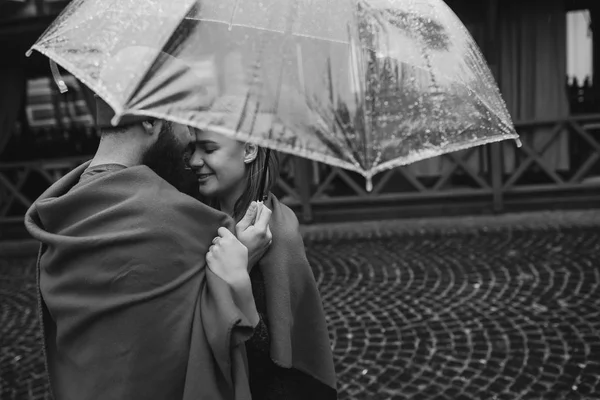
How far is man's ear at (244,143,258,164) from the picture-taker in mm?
1708

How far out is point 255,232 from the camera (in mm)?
1541

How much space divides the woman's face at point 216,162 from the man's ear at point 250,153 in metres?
0.02

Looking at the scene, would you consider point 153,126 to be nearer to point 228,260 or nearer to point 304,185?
point 228,260

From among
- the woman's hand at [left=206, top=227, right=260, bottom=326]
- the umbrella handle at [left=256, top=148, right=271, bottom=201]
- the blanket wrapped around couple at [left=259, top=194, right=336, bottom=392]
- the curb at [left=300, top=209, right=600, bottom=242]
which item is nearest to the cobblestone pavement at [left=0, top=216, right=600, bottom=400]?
the curb at [left=300, top=209, right=600, bottom=242]

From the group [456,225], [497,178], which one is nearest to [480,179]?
[497,178]

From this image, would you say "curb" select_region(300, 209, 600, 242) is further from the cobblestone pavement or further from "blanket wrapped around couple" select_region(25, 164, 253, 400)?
"blanket wrapped around couple" select_region(25, 164, 253, 400)

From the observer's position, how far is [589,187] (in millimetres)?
7457

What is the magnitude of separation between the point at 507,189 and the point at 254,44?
6.88 metres

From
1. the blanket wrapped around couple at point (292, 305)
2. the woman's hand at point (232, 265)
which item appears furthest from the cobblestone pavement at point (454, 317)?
the woman's hand at point (232, 265)

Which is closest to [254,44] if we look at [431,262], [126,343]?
[126,343]

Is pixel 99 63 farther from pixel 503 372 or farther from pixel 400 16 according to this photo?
pixel 503 372

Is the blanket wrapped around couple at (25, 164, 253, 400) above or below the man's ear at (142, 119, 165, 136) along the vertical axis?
below

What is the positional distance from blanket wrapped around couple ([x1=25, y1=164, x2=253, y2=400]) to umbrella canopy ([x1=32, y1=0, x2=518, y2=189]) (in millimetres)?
224

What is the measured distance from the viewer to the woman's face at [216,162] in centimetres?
163
